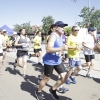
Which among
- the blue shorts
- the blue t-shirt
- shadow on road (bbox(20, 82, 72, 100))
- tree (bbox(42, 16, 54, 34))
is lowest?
shadow on road (bbox(20, 82, 72, 100))

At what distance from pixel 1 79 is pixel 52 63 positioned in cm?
308

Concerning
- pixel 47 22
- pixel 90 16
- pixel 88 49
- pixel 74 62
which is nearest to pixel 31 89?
pixel 74 62

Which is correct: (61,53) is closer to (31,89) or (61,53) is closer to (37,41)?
(31,89)

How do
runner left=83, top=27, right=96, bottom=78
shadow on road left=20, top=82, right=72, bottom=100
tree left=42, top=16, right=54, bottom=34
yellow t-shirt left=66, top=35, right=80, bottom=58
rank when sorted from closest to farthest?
shadow on road left=20, top=82, right=72, bottom=100
yellow t-shirt left=66, top=35, right=80, bottom=58
runner left=83, top=27, right=96, bottom=78
tree left=42, top=16, right=54, bottom=34

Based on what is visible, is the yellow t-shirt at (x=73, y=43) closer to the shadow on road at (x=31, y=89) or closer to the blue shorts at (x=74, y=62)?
the blue shorts at (x=74, y=62)

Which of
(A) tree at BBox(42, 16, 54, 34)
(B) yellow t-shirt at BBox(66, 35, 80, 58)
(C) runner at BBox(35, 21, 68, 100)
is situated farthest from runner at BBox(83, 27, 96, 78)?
(A) tree at BBox(42, 16, 54, 34)

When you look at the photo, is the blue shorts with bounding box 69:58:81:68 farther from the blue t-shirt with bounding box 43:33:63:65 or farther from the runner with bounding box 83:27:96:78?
the blue t-shirt with bounding box 43:33:63:65

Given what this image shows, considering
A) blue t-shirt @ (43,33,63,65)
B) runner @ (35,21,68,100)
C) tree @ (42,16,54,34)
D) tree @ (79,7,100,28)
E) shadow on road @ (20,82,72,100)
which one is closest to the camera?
runner @ (35,21,68,100)

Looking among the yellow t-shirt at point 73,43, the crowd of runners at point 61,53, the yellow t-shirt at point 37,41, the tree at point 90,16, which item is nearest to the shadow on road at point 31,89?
the crowd of runners at point 61,53

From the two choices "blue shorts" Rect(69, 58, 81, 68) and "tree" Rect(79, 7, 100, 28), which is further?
"tree" Rect(79, 7, 100, 28)

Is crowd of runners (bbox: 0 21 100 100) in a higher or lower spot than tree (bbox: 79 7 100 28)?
lower

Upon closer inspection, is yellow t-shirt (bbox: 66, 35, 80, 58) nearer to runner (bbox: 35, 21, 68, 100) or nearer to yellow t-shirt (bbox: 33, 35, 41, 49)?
runner (bbox: 35, 21, 68, 100)

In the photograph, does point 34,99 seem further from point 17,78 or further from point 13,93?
point 17,78

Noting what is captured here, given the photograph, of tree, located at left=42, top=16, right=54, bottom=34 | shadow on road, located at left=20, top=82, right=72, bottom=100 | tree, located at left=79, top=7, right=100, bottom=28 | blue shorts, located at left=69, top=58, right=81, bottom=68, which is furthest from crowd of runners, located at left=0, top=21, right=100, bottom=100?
tree, located at left=42, top=16, right=54, bottom=34
